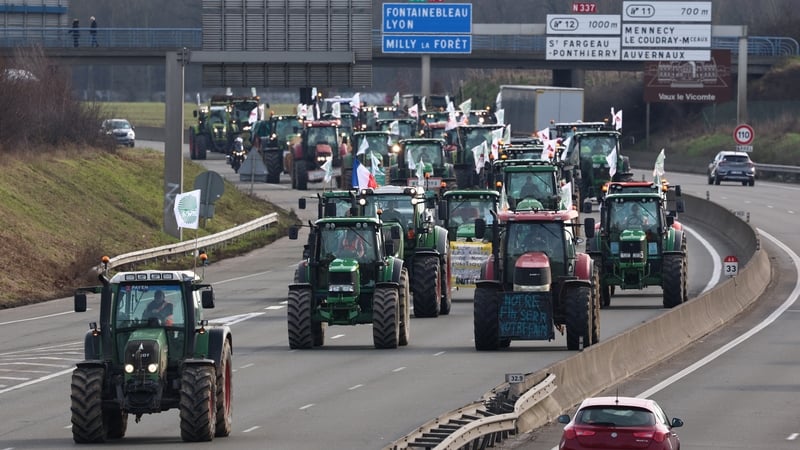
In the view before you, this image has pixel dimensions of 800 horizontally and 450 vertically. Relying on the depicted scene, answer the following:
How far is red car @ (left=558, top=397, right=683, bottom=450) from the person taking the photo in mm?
17703

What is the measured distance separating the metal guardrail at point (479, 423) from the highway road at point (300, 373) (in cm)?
105

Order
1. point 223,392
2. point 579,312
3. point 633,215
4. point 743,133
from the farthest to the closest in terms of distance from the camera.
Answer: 1. point 743,133
2. point 633,215
3. point 579,312
4. point 223,392

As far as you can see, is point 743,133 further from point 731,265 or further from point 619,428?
point 619,428

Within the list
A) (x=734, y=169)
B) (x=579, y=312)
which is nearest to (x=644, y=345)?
(x=579, y=312)

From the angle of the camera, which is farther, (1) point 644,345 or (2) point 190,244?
(2) point 190,244

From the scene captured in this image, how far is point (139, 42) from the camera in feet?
320

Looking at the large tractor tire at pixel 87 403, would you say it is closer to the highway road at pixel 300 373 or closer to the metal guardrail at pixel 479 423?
the highway road at pixel 300 373

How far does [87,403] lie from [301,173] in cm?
5347

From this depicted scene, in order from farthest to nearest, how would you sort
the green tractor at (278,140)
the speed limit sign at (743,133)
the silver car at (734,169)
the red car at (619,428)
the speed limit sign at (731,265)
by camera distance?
1. the silver car at (734,169)
2. the green tractor at (278,140)
3. the speed limit sign at (743,133)
4. the speed limit sign at (731,265)
5. the red car at (619,428)

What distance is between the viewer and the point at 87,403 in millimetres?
20625

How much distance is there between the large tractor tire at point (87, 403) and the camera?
2050cm

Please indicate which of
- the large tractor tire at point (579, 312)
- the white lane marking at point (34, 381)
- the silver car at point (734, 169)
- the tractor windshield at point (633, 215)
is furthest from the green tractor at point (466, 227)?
the silver car at point (734, 169)

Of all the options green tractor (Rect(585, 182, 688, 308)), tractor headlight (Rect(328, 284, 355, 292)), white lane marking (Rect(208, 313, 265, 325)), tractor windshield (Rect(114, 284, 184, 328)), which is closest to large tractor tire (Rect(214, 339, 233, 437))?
tractor windshield (Rect(114, 284, 184, 328))

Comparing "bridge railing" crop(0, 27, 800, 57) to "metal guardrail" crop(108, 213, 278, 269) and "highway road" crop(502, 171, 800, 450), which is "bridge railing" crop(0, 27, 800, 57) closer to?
"metal guardrail" crop(108, 213, 278, 269)
